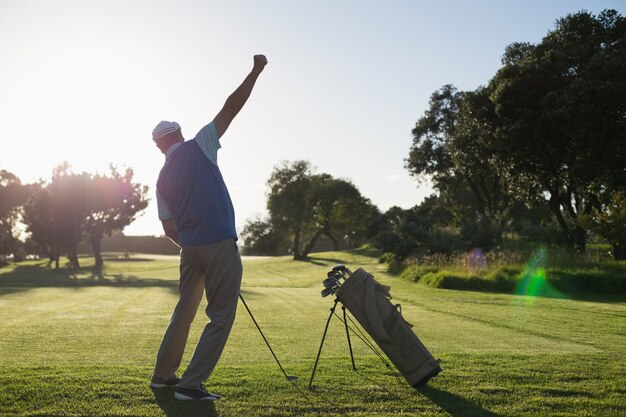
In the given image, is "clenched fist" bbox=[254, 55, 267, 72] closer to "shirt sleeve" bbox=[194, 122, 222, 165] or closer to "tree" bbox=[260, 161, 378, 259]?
"shirt sleeve" bbox=[194, 122, 222, 165]

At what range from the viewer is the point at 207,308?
606 centimetres

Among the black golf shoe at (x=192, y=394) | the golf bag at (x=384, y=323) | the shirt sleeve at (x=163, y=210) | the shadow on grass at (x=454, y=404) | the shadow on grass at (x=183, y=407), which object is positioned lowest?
the shadow on grass at (x=454, y=404)

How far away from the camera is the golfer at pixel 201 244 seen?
19.7 feet

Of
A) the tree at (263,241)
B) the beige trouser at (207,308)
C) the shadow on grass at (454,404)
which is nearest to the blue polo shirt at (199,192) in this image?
the beige trouser at (207,308)

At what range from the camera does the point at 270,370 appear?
7410 mm

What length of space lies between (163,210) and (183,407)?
6.25ft

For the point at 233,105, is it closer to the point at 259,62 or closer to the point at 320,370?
the point at 259,62

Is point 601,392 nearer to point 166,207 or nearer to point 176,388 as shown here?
point 176,388

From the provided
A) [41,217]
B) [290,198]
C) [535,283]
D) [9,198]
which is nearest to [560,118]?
[535,283]

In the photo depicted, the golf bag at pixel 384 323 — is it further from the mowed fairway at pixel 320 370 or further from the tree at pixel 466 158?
the tree at pixel 466 158

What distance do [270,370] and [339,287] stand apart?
1393 mm

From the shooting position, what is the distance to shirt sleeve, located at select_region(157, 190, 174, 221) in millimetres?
6480

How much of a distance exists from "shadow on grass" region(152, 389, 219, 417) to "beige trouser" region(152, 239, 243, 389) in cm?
16

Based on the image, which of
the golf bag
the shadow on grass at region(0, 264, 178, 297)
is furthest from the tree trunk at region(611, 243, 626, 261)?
the golf bag
